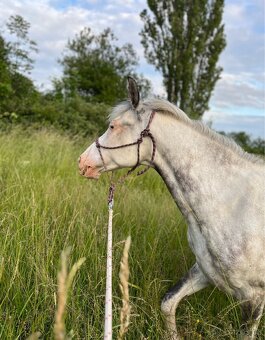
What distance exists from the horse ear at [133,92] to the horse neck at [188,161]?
17 cm

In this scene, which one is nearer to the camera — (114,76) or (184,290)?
(184,290)

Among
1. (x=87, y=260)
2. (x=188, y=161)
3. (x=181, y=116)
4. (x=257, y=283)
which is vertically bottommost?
(x=87, y=260)

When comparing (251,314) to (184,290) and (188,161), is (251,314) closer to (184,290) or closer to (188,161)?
(184,290)

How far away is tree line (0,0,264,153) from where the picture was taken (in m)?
11.1

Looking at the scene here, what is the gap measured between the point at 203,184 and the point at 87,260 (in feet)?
3.85

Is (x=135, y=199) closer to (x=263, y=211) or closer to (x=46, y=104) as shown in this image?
(x=263, y=211)

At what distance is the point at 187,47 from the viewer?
1914 cm

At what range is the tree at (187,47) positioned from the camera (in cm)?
1897

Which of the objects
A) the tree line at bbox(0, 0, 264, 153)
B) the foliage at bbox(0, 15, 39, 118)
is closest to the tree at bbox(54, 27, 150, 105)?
the tree line at bbox(0, 0, 264, 153)

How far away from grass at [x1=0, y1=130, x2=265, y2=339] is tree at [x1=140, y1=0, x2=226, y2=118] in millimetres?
15223

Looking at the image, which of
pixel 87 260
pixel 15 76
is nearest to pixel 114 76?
pixel 15 76

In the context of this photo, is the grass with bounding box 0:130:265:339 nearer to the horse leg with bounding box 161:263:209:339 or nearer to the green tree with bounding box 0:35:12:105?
the horse leg with bounding box 161:263:209:339

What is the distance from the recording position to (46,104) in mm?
12586

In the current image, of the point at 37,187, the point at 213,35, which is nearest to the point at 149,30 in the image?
the point at 213,35
